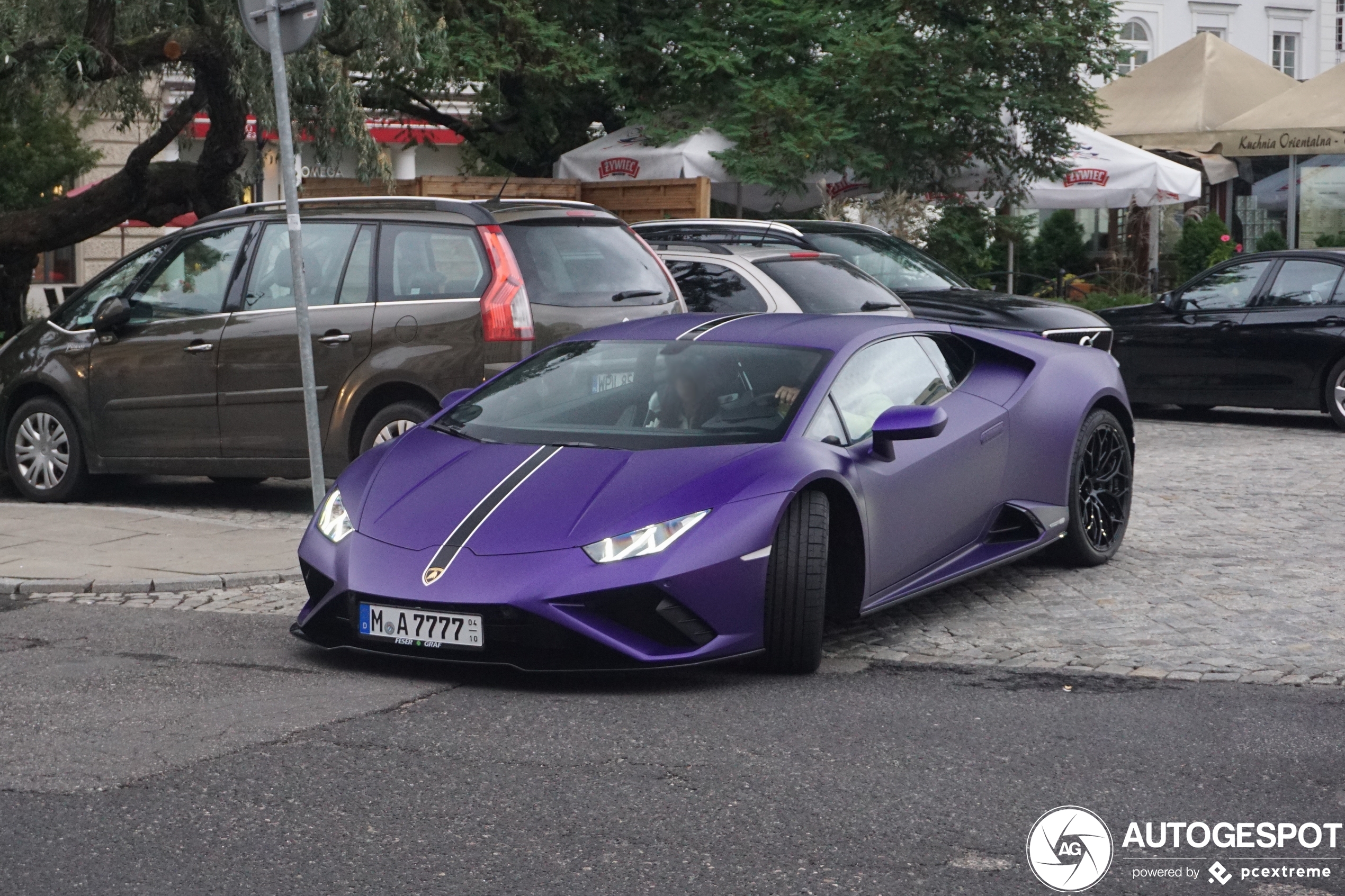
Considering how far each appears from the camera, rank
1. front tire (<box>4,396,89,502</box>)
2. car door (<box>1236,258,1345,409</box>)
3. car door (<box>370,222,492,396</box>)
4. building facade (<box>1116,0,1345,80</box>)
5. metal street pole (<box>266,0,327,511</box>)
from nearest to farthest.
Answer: metal street pole (<box>266,0,327,511</box>) < car door (<box>370,222,492,396</box>) < front tire (<box>4,396,89,502</box>) < car door (<box>1236,258,1345,409</box>) < building facade (<box>1116,0,1345,80</box>)

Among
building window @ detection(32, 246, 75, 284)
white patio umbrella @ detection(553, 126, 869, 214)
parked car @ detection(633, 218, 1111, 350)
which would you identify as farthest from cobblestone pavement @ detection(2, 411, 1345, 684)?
building window @ detection(32, 246, 75, 284)

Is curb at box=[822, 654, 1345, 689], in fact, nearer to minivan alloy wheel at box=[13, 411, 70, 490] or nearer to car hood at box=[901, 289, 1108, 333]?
minivan alloy wheel at box=[13, 411, 70, 490]

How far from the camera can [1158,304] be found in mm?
15898

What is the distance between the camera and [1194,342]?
50.7 ft

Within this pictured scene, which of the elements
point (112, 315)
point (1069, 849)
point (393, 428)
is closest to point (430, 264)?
point (393, 428)

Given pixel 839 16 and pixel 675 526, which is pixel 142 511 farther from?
pixel 839 16

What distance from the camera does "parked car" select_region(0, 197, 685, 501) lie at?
31.8ft

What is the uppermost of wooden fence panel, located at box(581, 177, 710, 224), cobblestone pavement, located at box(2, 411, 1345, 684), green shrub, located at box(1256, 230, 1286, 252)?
wooden fence panel, located at box(581, 177, 710, 224)

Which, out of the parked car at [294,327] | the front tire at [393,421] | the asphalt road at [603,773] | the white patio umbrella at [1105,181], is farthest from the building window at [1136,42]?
the asphalt road at [603,773]

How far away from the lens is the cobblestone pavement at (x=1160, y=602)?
656 centimetres

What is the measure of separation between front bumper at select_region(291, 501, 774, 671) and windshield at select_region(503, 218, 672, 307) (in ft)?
12.8

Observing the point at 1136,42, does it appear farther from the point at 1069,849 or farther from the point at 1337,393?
the point at 1069,849

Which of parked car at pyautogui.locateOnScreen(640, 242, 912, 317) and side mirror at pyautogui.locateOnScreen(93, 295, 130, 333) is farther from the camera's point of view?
parked car at pyautogui.locateOnScreen(640, 242, 912, 317)

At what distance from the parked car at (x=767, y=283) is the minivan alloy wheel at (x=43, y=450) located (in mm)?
4253
